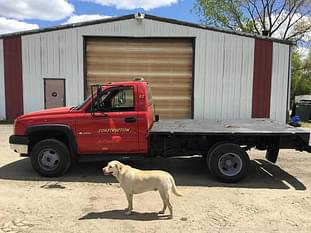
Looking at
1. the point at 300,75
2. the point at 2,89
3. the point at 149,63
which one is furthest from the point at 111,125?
the point at 300,75

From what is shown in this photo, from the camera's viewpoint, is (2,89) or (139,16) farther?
(2,89)

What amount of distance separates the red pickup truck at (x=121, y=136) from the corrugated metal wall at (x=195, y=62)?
11136mm

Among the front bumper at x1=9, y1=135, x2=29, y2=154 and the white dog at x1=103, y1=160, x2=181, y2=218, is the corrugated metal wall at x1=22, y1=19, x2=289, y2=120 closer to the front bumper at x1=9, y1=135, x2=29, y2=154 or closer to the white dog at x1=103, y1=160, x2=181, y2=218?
the front bumper at x1=9, y1=135, x2=29, y2=154

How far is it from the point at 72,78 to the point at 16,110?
3211mm

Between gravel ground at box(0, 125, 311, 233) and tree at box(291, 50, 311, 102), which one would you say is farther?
Answer: tree at box(291, 50, 311, 102)

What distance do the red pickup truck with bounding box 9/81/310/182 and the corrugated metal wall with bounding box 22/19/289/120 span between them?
36.5ft

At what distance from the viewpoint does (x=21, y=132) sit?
25.9ft

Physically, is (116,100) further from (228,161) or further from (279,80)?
(279,80)

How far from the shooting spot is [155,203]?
20.2 ft

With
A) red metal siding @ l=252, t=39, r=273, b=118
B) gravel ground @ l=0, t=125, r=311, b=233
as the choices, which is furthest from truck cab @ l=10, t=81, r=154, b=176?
red metal siding @ l=252, t=39, r=273, b=118

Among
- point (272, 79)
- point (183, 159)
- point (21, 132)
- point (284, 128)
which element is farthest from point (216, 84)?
point (21, 132)

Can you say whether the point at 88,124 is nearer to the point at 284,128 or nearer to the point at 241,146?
the point at 241,146

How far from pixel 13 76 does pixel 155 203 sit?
14878 mm

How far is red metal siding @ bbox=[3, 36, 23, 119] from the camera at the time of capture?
18781 millimetres
